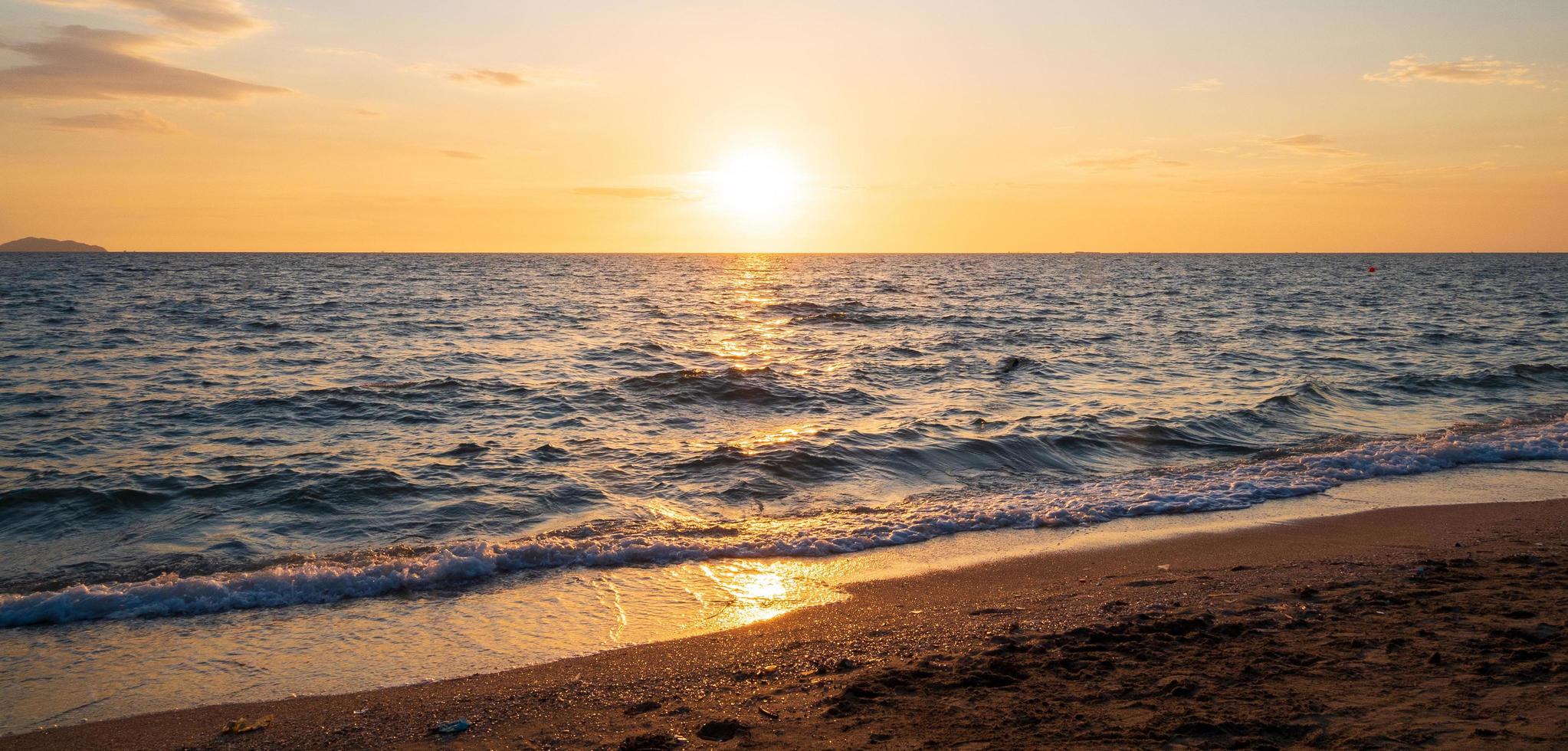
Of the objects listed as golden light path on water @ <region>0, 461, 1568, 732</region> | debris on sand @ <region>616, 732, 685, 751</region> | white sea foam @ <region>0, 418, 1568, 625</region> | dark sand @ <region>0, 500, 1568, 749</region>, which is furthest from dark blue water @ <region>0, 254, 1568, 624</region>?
debris on sand @ <region>616, 732, 685, 751</region>

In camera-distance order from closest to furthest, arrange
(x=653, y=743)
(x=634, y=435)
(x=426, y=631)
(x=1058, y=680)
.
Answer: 1. (x=653, y=743)
2. (x=1058, y=680)
3. (x=426, y=631)
4. (x=634, y=435)

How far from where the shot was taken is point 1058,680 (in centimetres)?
530

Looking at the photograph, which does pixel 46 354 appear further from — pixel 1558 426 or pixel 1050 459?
pixel 1558 426

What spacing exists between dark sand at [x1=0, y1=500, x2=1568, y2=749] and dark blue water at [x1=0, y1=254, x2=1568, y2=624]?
2540 millimetres

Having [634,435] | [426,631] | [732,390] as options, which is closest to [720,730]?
[426,631]

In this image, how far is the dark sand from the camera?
4629 millimetres

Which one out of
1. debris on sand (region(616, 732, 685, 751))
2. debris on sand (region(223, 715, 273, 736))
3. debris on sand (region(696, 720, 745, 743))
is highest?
debris on sand (region(696, 720, 745, 743))

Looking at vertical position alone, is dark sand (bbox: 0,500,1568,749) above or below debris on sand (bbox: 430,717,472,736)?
above

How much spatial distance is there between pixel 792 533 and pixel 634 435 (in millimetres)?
6028

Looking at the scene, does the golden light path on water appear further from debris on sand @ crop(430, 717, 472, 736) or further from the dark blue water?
debris on sand @ crop(430, 717, 472, 736)

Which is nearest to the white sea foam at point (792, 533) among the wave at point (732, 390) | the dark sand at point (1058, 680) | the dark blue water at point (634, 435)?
the dark blue water at point (634, 435)

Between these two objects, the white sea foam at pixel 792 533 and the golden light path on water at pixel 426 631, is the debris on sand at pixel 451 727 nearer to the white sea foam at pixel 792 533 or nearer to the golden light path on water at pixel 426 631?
the golden light path on water at pixel 426 631

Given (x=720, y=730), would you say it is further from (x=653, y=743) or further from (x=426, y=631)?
(x=426, y=631)

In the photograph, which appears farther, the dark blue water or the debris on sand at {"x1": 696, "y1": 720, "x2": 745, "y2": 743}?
the dark blue water
